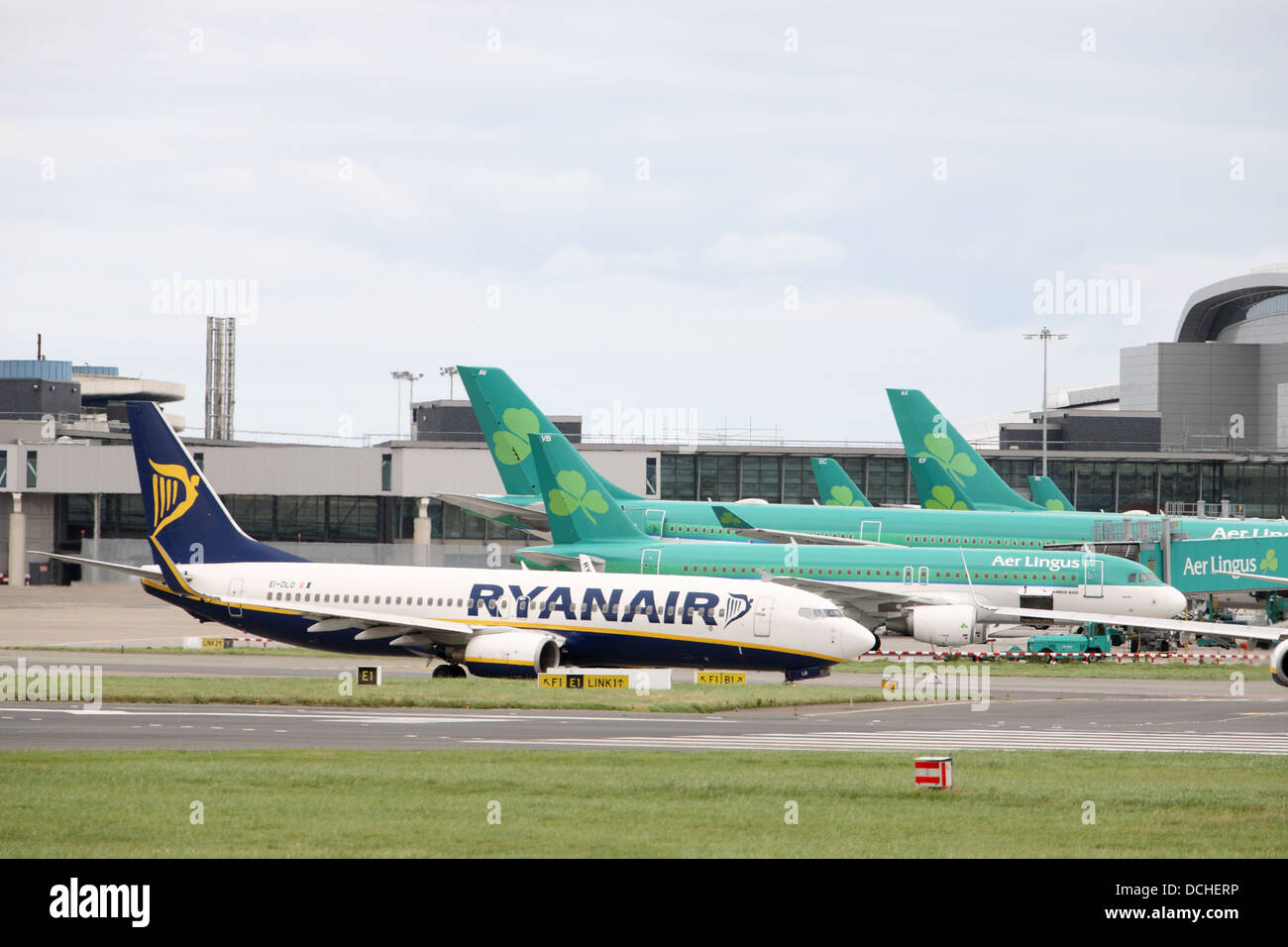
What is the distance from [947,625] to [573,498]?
1653 cm


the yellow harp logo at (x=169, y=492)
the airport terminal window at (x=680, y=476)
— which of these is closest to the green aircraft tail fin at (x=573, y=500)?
the yellow harp logo at (x=169, y=492)

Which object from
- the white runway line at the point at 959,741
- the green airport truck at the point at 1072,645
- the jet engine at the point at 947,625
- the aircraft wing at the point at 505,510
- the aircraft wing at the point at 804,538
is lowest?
the green airport truck at the point at 1072,645

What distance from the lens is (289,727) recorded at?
3158 cm

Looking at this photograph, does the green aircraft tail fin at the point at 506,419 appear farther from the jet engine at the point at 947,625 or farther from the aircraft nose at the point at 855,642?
the aircraft nose at the point at 855,642

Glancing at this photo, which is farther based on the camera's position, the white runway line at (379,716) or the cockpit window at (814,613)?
the cockpit window at (814,613)

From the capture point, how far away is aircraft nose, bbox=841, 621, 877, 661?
42.5 metres

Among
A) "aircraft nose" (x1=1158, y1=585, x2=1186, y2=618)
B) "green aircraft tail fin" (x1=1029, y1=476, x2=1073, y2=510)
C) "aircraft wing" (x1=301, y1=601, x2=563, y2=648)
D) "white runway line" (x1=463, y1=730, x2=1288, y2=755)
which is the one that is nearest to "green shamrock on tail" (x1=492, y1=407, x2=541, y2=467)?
"aircraft wing" (x1=301, y1=601, x2=563, y2=648)

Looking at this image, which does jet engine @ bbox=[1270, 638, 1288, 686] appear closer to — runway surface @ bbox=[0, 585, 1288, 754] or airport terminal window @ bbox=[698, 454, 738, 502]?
runway surface @ bbox=[0, 585, 1288, 754]

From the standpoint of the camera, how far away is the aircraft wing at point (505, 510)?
237ft

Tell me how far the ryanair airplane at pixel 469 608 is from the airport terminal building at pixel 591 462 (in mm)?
56093

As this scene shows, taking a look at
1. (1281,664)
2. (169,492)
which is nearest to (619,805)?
(1281,664)

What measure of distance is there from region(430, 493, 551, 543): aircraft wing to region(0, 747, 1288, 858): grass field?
150ft

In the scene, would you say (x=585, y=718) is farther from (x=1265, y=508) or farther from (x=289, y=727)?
(x=1265, y=508)
